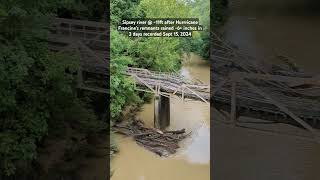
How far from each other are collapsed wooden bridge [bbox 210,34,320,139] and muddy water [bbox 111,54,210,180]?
0.99 ft

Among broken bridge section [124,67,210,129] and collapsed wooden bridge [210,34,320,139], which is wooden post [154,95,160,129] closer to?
broken bridge section [124,67,210,129]

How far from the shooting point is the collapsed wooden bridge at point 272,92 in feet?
16.7

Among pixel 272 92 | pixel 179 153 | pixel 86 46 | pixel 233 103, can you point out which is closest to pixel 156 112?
pixel 179 153

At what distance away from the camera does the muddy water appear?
4.95 metres

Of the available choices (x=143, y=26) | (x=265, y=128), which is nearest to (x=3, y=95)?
(x=143, y=26)

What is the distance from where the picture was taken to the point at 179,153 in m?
5.02

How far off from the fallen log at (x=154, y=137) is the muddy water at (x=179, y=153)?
4 cm

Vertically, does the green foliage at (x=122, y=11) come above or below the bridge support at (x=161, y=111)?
above

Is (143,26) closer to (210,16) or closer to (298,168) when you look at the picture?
(210,16)

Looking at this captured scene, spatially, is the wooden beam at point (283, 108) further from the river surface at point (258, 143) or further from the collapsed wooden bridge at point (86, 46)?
the collapsed wooden bridge at point (86, 46)

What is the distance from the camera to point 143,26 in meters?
4.86

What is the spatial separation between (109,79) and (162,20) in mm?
653

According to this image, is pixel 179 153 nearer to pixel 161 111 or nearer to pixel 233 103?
pixel 161 111

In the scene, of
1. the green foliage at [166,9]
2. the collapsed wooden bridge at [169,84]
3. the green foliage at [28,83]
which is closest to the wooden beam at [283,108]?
the collapsed wooden bridge at [169,84]
